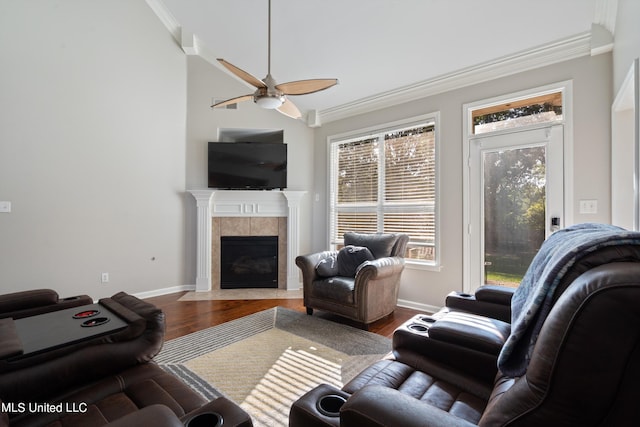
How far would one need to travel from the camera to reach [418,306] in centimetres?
356

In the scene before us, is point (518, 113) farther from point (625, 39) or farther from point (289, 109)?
point (289, 109)

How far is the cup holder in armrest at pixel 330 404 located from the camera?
36.6 inches

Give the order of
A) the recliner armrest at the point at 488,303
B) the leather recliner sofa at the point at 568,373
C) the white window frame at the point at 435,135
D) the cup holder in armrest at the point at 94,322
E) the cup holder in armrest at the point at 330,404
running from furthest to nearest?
the white window frame at the point at 435,135 → the recliner armrest at the point at 488,303 → the cup holder in armrest at the point at 94,322 → the cup holder in armrest at the point at 330,404 → the leather recliner sofa at the point at 568,373

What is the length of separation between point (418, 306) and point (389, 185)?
5.38 ft

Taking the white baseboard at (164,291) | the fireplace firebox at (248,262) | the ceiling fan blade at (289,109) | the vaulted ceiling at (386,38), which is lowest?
the white baseboard at (164,291)

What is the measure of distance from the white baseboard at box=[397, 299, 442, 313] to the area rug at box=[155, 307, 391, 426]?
1038 millimetres

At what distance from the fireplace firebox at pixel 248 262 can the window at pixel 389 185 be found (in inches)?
42.4

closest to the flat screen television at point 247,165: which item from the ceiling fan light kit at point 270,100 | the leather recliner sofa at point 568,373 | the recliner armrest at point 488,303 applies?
the ceiling fan light kit at point 270,100

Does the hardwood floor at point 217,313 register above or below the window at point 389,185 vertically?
below

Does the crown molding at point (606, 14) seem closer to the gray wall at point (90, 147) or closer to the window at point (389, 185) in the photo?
the window at point (389, 185)

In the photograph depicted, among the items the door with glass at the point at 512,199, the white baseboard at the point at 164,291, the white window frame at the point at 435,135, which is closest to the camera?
the door with glass at the point at 512,199

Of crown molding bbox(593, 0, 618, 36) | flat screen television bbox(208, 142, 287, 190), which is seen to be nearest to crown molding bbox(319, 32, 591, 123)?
crown molding bbox(593, 0, 618, 36)

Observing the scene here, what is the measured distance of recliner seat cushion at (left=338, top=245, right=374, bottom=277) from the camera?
326cm

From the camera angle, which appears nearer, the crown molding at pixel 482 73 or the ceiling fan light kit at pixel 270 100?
the ceiling fan light kit at pixel 270 100
